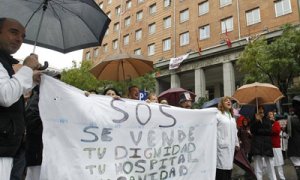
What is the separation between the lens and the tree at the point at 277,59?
597 inches

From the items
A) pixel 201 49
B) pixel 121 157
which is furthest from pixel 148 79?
pixel 121 157

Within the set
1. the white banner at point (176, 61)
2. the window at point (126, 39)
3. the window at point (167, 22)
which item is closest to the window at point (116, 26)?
the window at point (126, 39)

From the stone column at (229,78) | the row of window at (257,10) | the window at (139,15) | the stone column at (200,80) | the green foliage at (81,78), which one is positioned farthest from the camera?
the window at (139,15)

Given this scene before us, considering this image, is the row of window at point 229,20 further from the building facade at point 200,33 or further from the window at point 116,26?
the window at point 116,26

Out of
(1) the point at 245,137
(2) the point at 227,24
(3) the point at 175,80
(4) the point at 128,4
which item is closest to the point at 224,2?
(2) the point at 227,24

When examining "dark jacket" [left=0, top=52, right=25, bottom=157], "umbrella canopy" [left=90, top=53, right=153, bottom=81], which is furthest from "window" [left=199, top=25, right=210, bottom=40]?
"dark jacket" [left=0, top=52, right=25, bottom=157]

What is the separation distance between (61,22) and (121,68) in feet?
11.7

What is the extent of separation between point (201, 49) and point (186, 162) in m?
25.0

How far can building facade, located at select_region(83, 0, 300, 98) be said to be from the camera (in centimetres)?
2477

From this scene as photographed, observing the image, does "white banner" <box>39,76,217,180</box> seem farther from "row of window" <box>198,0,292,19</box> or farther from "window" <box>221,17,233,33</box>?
"window" <box>221,17,233,33</box>

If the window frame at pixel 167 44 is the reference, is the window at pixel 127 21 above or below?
above

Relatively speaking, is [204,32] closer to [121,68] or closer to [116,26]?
[116,26]

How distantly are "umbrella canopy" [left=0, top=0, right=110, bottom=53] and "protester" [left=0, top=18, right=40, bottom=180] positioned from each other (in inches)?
34.1

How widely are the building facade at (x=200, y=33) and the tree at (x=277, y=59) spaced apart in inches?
270
